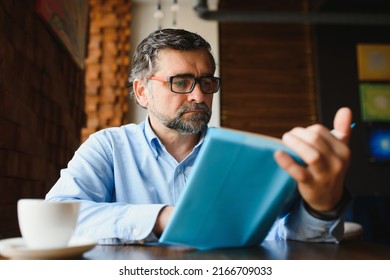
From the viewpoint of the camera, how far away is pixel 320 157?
0.59 metres

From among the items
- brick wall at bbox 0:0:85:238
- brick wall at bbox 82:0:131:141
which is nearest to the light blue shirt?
brick wall at bbox 0:0:85:238

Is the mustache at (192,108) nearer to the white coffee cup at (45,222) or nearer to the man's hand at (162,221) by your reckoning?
the man's hand at (162,221)

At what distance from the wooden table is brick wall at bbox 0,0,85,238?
2.56 feet

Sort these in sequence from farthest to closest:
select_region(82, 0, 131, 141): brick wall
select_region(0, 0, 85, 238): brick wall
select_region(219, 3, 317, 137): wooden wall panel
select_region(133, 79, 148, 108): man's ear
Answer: select_region(219, 3, 317, 137): wooden wall panel → select_region(82, 0, 131, 141): brick wall → select_region(133, 79, 148, 108): man's ear → select_region(0, 0, 85, 238): brick wall

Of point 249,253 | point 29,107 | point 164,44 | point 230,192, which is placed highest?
point 164,44

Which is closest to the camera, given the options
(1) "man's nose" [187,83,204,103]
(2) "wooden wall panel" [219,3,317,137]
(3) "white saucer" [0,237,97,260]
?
(3) "white saucer" [0,237,97,260]

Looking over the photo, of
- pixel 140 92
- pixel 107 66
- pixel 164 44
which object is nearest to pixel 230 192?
pixel 164 44

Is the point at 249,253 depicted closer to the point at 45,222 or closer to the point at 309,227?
the point at 309,227

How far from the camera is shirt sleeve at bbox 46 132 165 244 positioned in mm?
771

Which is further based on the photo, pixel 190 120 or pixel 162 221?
pixel 190 120

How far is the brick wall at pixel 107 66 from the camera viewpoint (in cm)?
358

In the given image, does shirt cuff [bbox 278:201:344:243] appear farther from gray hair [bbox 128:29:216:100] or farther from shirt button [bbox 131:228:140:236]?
gray hair [bbox 128:29:216:100]

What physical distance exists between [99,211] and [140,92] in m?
0.77
